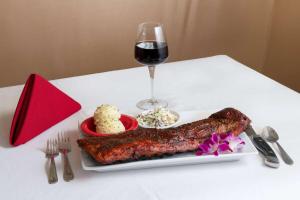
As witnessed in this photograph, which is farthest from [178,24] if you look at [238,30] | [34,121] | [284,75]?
[34,121]

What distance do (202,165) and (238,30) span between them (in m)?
1.83

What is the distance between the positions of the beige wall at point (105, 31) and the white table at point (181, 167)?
83cm

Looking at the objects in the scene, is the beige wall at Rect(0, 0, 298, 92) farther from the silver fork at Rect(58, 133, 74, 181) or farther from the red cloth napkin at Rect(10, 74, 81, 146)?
the silver fork at Rect(58, 133, 74, 181)

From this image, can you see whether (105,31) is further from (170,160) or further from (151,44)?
(170,160)

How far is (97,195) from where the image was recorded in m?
0.80

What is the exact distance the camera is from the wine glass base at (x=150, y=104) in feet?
3.79

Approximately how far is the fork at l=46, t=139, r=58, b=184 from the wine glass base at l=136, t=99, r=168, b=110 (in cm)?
27

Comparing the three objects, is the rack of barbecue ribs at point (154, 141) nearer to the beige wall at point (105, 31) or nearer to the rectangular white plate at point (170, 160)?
the rectangular white plate at point (170, 160)

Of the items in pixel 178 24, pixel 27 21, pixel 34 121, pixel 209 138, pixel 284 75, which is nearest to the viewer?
pixel 209 138

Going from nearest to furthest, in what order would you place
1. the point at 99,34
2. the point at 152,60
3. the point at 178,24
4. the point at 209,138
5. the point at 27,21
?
1. the point at 209,138
2. the point at 152,60
3. the point at 27,21
4. the point at 99,34
5. the point at 178,24

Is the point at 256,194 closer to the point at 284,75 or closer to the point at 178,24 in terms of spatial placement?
the point at 178,24

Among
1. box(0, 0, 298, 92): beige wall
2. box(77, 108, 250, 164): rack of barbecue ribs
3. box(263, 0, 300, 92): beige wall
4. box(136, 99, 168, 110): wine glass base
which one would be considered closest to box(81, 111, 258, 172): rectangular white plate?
box(77, 108, 250, 164): rack of barbecue ribs

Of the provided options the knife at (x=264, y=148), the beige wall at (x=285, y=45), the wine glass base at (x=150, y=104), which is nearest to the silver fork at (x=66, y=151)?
the wine glass base at (x=150, y=104)

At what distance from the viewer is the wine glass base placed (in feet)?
3.79
